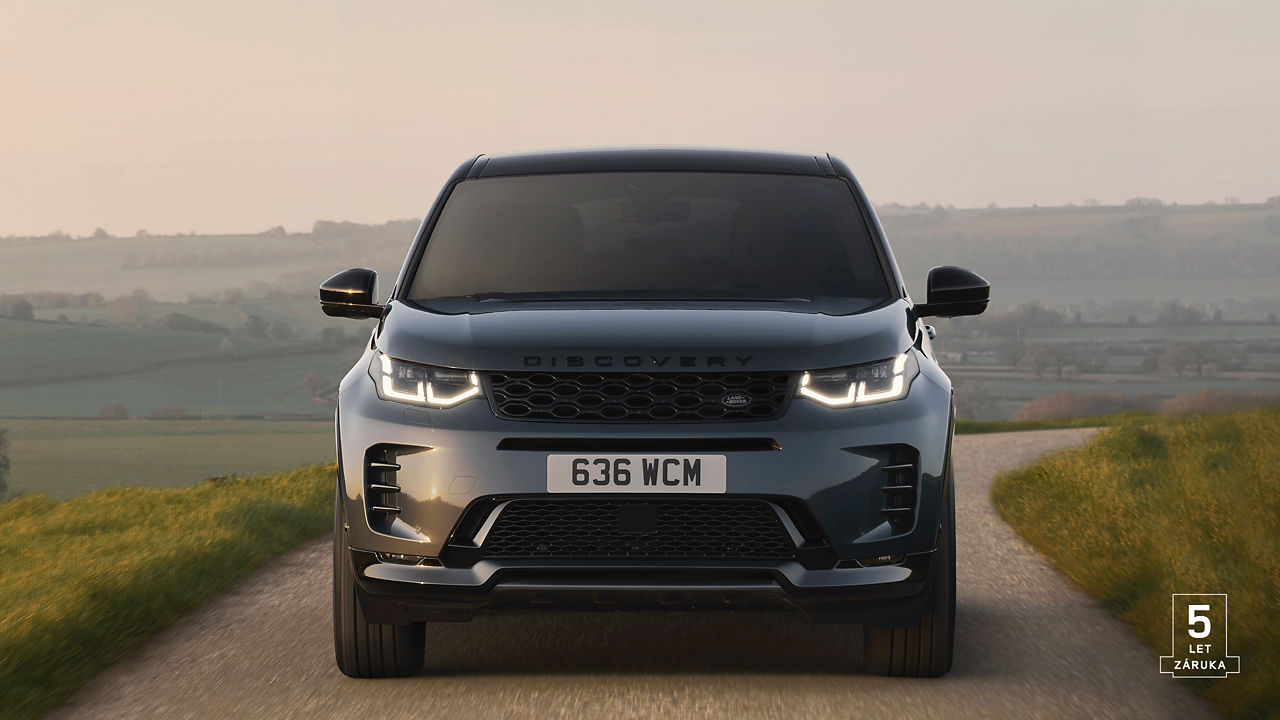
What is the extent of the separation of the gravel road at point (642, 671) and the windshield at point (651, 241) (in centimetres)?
133

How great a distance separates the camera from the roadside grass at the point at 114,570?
5.07 m

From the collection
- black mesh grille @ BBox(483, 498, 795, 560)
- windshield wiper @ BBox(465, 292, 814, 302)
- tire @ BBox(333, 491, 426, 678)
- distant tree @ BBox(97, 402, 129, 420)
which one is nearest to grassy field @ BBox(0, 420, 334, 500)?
distant tree @ BBox(97, 402, 129, 420)

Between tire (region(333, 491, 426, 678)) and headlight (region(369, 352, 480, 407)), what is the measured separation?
45 cm

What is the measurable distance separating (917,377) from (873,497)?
1.54 ft

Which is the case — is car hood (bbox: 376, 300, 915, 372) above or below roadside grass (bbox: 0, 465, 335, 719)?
above

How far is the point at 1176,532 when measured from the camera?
7.41 m

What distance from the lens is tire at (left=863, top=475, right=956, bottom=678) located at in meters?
4.73

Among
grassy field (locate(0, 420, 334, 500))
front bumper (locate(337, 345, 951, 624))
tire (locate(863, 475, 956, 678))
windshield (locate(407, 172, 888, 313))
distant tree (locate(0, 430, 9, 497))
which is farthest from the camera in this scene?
distant tree (locate(0, 430, 9, 497))

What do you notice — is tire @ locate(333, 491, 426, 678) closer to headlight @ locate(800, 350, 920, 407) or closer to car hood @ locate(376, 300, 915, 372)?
car hood @ locate(376, 300, 915, 372)

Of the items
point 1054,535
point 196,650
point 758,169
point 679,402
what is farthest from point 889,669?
point 1054,535

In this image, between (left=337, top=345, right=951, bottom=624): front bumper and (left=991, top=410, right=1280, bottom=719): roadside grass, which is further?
(left=991, top=410, right=1280, bottom=719): roadside grass

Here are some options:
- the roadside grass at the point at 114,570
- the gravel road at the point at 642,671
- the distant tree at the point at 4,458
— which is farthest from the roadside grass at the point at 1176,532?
the distant tree at the point at 4,458

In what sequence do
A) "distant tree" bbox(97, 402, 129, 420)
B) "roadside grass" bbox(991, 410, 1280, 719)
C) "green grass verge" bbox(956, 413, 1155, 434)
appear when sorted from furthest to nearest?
"distant tree" bbox(97, 402, 129, 420) → "green grass verge" bbox(956, 413, 1155, 434) → "roadside grass" bbox(991, 410, 1280, 719)

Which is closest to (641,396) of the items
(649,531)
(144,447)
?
(649,531)
